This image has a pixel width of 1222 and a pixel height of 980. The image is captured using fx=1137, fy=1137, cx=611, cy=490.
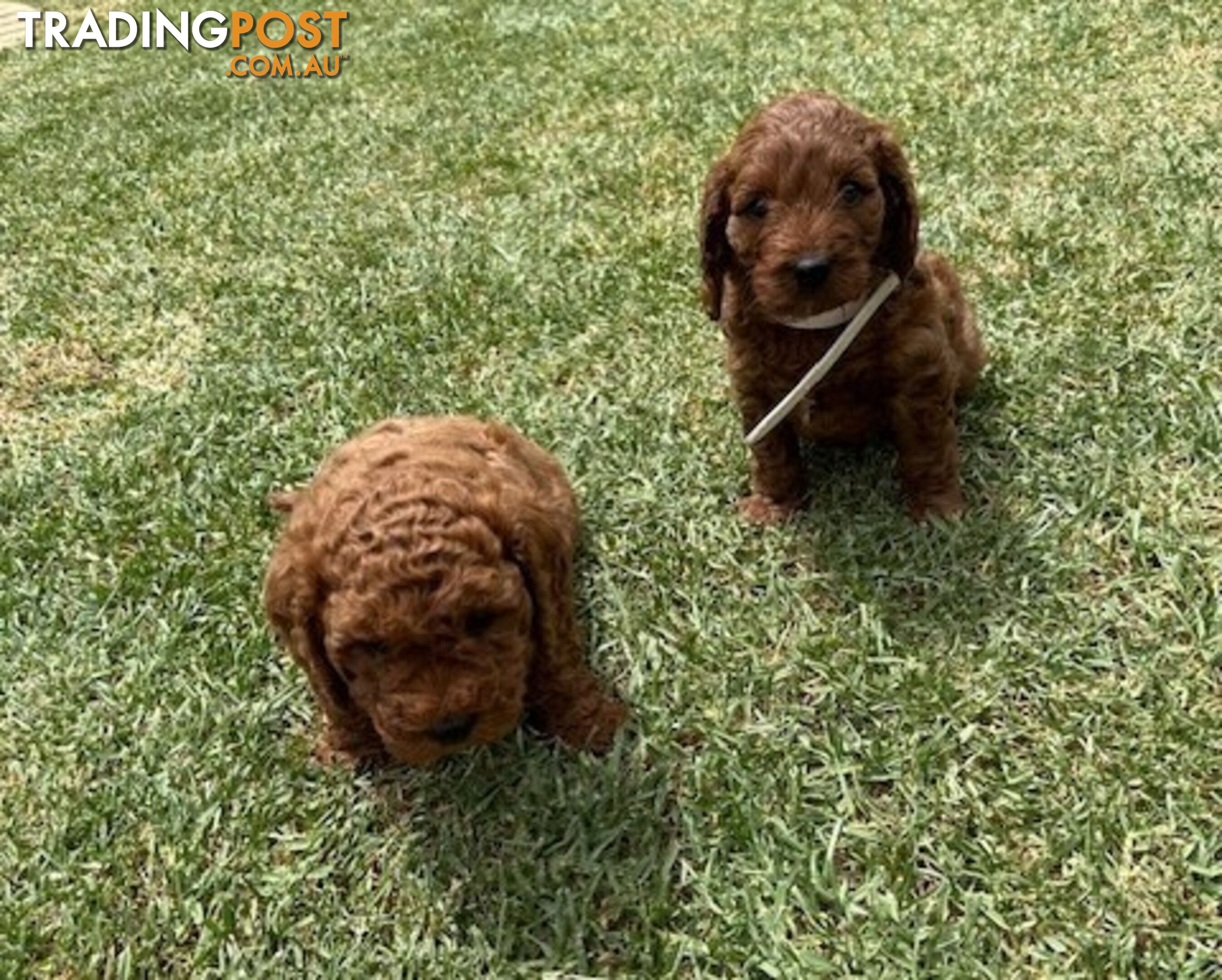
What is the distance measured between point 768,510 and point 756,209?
3.57 ft

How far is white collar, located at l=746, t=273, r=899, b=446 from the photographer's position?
3.26m

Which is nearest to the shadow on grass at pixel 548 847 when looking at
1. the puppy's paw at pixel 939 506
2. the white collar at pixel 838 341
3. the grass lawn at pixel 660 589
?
the grass lawn at pixel 660 589

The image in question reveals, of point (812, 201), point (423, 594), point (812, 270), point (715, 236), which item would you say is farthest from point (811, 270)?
point (423, 594)

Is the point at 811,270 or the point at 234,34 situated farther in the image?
the point at 234,34

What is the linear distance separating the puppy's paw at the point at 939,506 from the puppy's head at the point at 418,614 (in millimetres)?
1521

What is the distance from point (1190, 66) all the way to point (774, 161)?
4.45 m

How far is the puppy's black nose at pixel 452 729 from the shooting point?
2596mm

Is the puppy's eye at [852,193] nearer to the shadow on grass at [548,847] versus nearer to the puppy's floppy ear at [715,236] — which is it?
the puppy's floppy ear at [715,236]

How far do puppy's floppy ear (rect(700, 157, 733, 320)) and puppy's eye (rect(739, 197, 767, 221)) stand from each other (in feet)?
0.30

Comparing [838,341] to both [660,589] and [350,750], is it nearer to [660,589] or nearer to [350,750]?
[660,589]

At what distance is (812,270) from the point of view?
119 inches

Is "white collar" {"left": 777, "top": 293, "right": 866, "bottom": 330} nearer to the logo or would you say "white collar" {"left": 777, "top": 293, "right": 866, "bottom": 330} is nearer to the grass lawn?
the grass lawn

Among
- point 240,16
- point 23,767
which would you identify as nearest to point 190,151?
point 240,16

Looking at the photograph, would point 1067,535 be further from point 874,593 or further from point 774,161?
point 774,161
